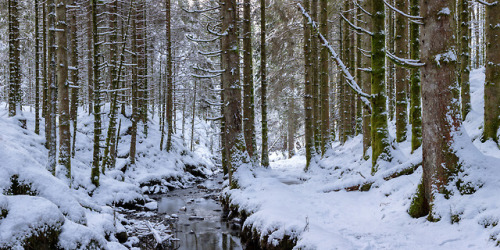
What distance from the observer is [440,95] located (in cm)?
494

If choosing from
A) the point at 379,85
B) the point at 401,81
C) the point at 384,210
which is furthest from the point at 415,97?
the point at 384,210

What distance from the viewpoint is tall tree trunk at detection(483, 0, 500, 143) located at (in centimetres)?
734

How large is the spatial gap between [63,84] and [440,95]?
979 centimetres

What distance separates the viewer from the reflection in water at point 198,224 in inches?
304

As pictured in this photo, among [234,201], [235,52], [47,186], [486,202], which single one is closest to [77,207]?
[47,186]

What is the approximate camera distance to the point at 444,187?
487 centimetres

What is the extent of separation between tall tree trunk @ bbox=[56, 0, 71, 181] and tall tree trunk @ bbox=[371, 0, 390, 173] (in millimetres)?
8871

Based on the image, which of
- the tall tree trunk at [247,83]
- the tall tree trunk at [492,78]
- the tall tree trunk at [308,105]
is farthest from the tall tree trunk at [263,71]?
the tall tree trunk at [492,78]

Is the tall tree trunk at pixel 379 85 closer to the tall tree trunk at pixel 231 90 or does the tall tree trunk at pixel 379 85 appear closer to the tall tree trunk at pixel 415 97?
the tall tree trunk at pixel 415 97

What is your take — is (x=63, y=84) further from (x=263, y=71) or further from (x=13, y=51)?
(x=263, y=71)

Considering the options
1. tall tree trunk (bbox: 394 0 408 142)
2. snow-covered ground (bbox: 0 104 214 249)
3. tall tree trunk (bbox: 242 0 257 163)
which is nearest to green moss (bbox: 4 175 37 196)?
snow-covered ground (bbox: 0 104 214 249)

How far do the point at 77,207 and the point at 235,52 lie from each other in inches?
257

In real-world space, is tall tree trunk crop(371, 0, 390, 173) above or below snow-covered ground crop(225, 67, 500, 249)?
above

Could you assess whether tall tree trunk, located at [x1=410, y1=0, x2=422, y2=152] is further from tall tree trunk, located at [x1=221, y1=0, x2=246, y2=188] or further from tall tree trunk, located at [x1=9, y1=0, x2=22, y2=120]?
tall tree trunk, located at [x1=9, y1=0, x2=22, y2=120]
